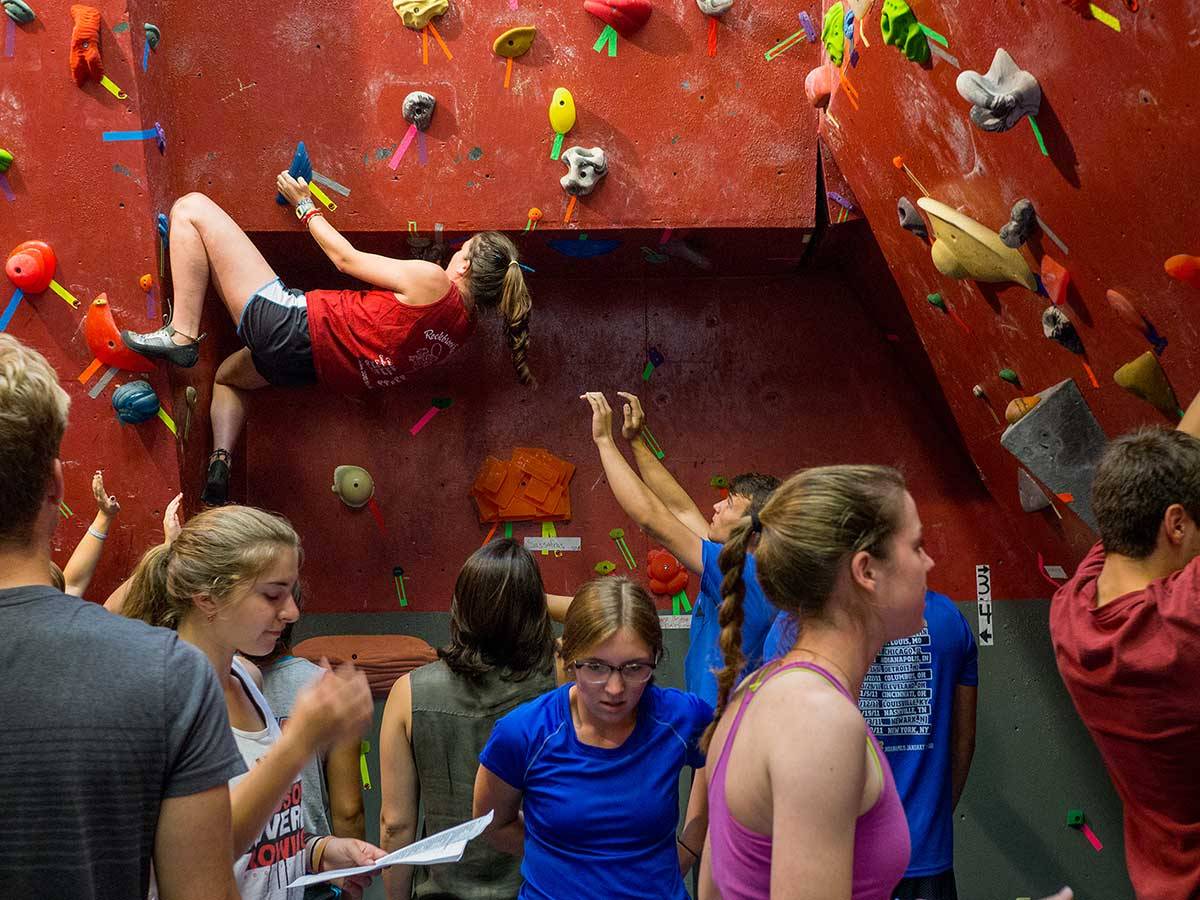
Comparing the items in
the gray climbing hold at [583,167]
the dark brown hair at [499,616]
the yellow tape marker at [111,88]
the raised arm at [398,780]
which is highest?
the yellow tape marker at [111,88]

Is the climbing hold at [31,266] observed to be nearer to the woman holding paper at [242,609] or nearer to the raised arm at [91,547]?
the raised arm at [91,547]

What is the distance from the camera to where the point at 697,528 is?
10.5ft

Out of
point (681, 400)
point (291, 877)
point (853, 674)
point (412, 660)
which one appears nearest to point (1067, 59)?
point (853, 674)

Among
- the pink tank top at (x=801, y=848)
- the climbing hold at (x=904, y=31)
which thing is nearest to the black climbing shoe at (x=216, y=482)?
the climbing hold at (x=904, y=31)

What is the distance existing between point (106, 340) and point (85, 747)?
2.38 meters

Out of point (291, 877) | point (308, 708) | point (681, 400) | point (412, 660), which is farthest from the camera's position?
point (681, 400)

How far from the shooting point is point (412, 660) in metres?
4.05

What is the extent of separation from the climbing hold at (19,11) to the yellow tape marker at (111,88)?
24 centimetres

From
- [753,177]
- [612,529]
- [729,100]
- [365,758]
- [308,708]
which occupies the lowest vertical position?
[365,758]

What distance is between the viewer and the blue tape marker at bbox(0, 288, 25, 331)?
333cm

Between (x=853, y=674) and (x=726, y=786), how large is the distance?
209 millimetres

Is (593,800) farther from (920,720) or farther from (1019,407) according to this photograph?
(1019,407)

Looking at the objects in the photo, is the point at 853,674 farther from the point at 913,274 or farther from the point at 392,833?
the point at 913,274

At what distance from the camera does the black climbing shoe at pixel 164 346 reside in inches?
129
